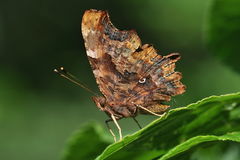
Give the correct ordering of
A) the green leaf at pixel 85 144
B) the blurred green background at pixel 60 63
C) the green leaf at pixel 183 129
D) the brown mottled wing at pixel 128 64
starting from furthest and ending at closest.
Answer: the blurred green background at pixel 60 63, the brown mottled wing at pixel 128 64, the green leaf at pixel 85 144, the green leaf at pixel 183 129

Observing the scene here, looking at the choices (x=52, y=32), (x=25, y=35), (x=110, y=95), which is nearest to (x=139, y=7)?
(x=52, y=32)

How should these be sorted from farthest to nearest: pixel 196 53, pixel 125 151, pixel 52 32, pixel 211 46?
pixel 52 32 → pixel 196 53 → pixel 211 46 → pixel 125 151

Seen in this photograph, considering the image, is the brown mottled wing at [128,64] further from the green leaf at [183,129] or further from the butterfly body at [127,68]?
the green leaf at [183,129]

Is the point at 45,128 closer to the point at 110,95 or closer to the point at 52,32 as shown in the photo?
the point at 52,32

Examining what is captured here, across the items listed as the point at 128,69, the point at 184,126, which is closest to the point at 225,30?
the point at 184,126

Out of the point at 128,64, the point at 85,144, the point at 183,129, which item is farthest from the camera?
the point at 128,64

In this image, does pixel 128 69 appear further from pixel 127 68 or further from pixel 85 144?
pixel 85 144

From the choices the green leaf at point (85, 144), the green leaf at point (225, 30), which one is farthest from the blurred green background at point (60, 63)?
the green leaf at point (85, 144)
